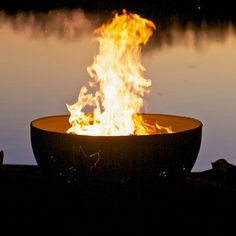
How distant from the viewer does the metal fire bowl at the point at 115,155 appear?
5.14 feet

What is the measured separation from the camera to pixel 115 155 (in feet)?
5.15

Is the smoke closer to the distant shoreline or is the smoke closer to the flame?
the distant shoreline

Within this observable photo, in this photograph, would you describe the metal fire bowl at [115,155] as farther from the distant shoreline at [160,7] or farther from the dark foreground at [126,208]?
the distant shoreline at [160,7]

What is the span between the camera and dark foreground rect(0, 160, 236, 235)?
1676 mm

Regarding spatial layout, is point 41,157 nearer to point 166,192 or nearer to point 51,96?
point 166,192

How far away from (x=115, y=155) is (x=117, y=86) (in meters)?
0.52

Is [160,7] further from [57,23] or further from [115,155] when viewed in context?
[115,155]

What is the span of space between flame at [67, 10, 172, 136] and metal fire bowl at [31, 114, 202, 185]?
0.30 metres

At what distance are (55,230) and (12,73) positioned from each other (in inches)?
29.9

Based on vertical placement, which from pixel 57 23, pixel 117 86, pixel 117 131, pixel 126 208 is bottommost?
pixel 126 208

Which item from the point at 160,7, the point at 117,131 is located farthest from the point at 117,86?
the point at 160,7

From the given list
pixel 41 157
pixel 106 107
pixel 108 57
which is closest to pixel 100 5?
pixel 108 57

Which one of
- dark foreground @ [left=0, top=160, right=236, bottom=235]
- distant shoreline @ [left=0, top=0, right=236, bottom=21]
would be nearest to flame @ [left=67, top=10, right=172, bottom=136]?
distant shoreline @ [left=0, top=0, right=236, bottom=21]

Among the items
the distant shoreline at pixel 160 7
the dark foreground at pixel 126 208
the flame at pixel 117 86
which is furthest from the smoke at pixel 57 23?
the dark foreground at pixel 126 208
